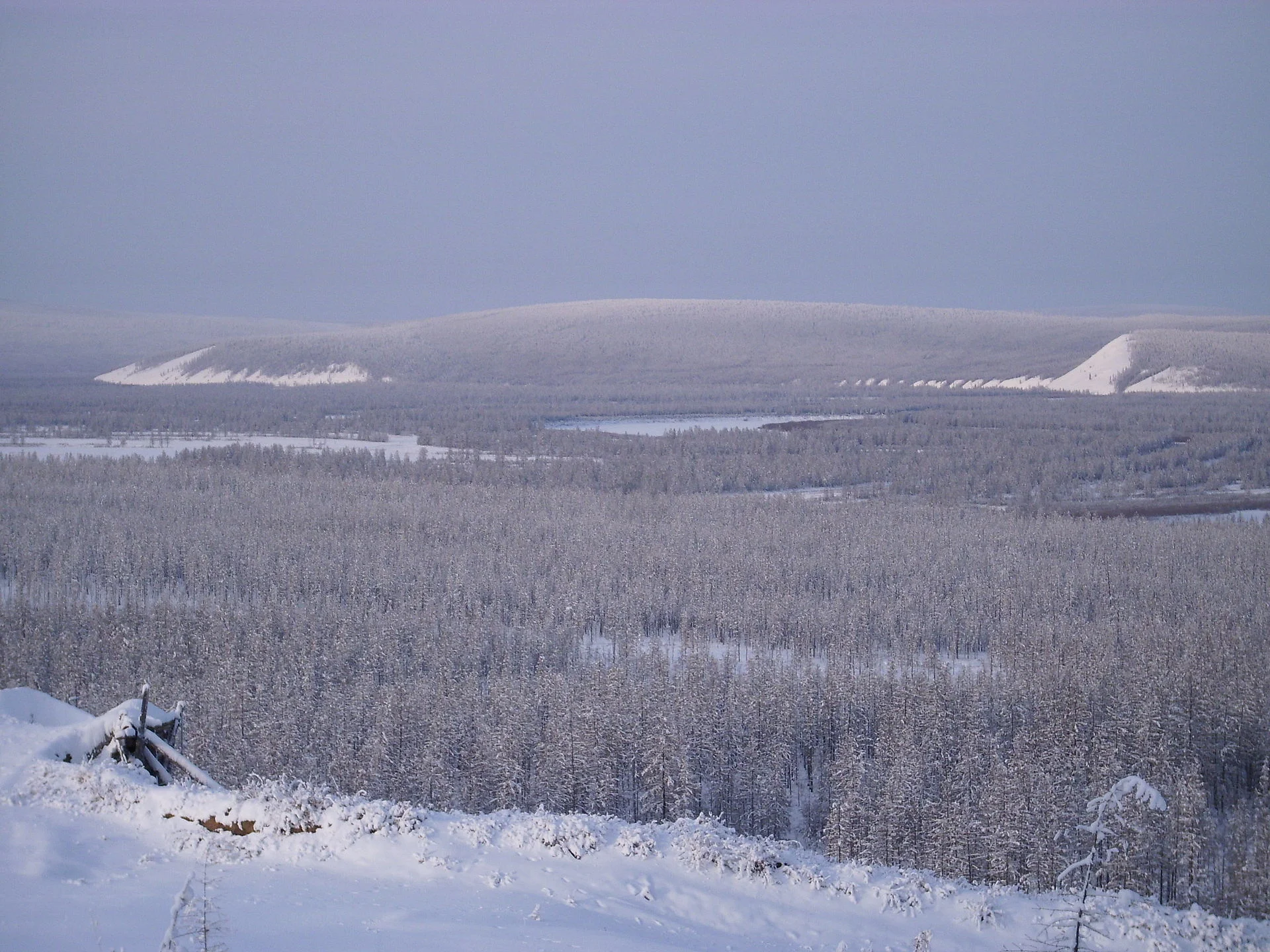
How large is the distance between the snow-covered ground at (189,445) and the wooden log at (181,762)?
8386 cm

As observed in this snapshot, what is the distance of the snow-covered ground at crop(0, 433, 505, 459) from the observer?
98.9 metres

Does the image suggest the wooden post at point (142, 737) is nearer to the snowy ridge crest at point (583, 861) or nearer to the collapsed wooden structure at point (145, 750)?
the collapsed wooden structure at point (145, 750)

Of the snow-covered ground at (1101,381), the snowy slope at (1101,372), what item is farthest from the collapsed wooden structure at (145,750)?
the snowy slope at (1101,372)

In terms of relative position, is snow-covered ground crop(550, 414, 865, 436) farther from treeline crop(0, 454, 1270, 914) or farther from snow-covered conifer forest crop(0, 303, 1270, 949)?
treeline crop(0, 454, 1270, 914)

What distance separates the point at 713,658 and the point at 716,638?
606 cm

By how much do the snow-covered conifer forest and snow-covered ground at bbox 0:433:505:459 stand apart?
541cm

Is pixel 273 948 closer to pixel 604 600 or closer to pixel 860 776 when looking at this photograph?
pixel 860 776

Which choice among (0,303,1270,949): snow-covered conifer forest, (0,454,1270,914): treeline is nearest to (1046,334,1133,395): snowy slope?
(0,303,1270,949): snow-covered conifer forest

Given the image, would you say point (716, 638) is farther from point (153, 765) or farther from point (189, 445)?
point (189, 445)

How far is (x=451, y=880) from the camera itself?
10.8 metres

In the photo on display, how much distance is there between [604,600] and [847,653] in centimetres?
1165

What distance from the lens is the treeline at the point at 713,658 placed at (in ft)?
76.3

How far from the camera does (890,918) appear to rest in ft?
37.9

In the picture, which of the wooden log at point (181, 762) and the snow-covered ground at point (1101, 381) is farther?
the snow-covered ground at point (1101, 381)
